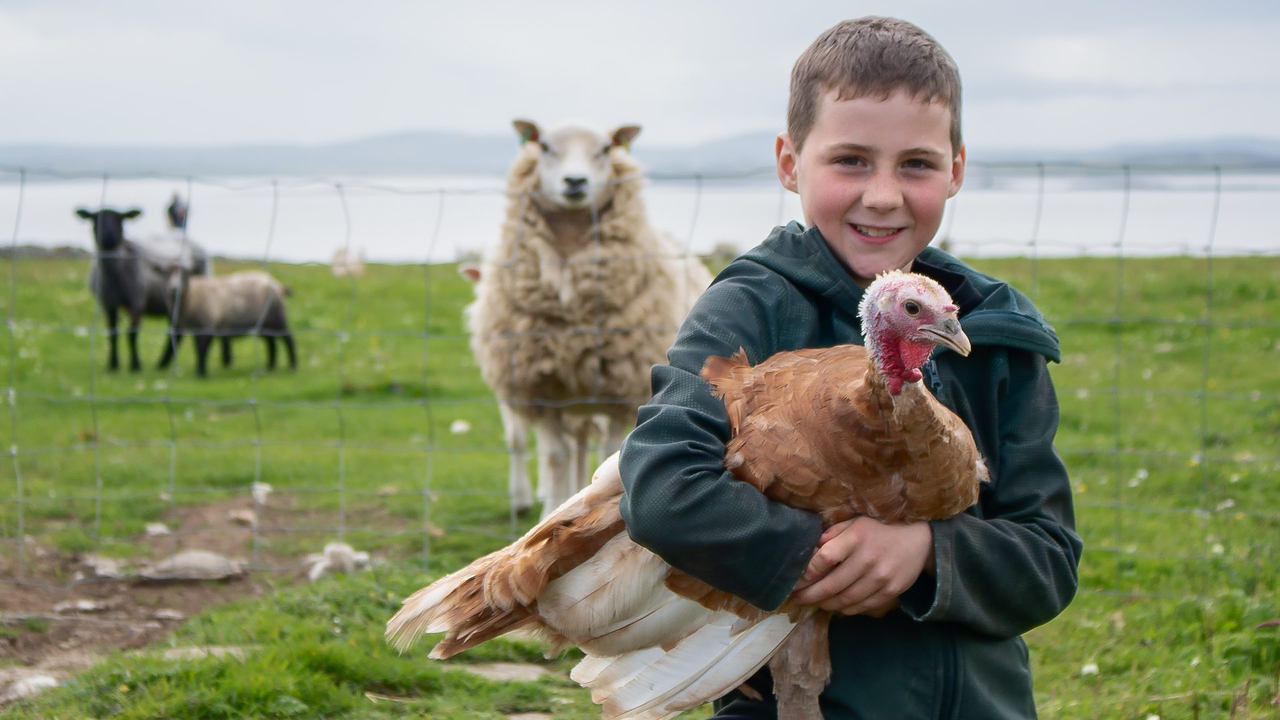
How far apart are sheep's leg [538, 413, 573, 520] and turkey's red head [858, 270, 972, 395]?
14.2 ft

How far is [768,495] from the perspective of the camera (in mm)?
Result: 2053

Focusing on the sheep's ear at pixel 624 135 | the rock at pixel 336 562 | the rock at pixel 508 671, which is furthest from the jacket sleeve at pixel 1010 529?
the sheep's ear at pixel 624 135

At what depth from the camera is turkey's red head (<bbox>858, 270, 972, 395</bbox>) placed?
6.47ft

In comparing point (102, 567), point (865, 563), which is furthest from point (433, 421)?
point (865, 563)

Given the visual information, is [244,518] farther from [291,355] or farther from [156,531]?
[291,355]

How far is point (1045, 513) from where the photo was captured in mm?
2242

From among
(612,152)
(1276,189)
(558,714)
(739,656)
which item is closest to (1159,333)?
(1276,189)

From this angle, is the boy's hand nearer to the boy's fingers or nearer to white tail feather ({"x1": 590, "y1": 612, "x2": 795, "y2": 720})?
the boy's fingers

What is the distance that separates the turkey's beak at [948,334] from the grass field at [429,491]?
1.91 meters

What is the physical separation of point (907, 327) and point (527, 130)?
4.90 metres

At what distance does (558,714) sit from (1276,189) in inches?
181

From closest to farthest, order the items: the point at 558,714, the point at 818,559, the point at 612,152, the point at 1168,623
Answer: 1. the point at 818,559
2. the point at 558,714
3. the point at 1168,623
4. the point at 612,152

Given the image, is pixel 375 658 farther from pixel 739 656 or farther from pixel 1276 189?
pixel 1276 189

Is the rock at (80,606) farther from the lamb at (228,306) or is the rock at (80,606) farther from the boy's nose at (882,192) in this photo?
the lamb at (228,306)
